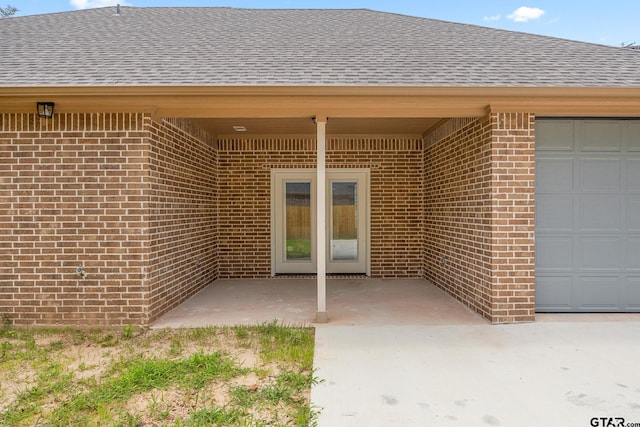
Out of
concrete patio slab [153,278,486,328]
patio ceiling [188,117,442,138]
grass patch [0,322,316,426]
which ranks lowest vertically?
grass patch [0,322,316,426]

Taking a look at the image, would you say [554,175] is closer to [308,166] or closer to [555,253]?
[555,253]

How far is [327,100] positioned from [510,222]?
2.58 meters

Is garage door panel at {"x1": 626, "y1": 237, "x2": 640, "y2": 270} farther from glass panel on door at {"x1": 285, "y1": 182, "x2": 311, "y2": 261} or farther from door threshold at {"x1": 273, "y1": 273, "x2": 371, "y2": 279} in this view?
glass panel on door at {"x1": 285, "y1": 182, "x2": 311, "y2": 261}

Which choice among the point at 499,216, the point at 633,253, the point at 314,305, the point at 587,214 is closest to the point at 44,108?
the point at 314,305

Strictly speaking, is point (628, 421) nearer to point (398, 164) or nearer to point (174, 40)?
point (398, 164)

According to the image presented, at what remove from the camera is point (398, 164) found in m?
7.30

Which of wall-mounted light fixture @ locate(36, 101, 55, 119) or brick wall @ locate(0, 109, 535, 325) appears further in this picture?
Answer: brick wall @ locate(0, 109, 535, 325)

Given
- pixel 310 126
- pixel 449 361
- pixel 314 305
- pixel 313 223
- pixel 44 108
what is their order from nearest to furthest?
1. pixel 449 361
2. pixel 44 108
3. pixel 314 305
4. pixel 310 126
5. pixel 313 223

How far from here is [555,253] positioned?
15.4ft

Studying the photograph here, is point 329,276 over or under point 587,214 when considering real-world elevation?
under

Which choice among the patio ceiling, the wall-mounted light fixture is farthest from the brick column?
the wall-mounted light fixture

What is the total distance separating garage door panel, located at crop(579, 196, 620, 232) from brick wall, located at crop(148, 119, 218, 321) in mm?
5276

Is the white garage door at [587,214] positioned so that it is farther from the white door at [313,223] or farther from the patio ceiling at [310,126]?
the white door at [313,223]

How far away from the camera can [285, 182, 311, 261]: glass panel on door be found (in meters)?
7.45
